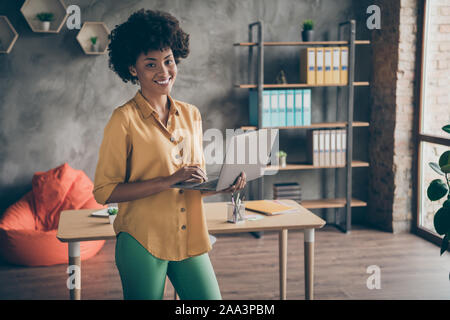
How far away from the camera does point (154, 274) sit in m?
1.69

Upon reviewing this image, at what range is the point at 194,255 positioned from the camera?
1775 mm

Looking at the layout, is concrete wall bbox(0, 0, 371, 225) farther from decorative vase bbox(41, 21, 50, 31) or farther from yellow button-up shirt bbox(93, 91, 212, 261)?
yellow button-up shirt bbox(93, 91, 212, 261)

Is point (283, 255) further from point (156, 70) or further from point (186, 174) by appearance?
point (156, 70)

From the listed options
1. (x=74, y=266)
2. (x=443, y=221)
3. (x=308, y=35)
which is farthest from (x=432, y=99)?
(x=74, y=266)

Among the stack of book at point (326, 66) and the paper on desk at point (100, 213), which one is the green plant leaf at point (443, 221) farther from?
the stack of book at point (326, 66)

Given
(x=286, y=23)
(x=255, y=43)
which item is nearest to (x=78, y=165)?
(x=255, y=43)

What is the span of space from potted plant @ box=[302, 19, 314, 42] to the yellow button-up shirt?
3270 millimetres

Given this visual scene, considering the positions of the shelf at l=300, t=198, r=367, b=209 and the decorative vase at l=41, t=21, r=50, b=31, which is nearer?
the decorative vase at l=41, t=21, r=50, b=31

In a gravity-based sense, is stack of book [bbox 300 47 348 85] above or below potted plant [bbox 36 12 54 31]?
below

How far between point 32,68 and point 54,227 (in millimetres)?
1500

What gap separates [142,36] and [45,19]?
324cm

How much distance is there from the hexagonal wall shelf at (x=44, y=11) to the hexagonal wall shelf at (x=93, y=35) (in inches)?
8.3

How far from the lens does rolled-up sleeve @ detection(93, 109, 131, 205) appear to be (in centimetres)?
168
